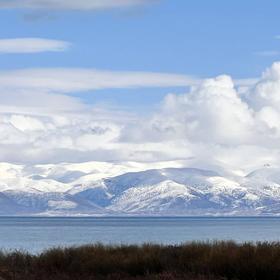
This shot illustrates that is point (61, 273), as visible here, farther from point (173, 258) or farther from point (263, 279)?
point (263, 279)

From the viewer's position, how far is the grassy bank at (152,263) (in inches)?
973

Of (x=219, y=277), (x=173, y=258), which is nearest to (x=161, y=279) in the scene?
(x=219, y=277)

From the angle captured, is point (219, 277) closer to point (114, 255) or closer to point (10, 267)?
point (114, 255)

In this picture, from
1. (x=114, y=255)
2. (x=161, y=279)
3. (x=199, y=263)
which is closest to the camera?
(x=161, y=279)

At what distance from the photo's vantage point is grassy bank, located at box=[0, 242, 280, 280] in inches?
973

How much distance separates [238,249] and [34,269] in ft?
20.3

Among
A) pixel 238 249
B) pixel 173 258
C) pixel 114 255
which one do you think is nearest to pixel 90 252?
pixel 114 255

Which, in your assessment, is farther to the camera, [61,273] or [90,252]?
[90,252]

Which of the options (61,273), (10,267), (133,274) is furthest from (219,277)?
(10,267)

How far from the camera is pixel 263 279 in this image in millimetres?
24609

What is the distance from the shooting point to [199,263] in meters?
25.6

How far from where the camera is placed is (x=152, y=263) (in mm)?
26500

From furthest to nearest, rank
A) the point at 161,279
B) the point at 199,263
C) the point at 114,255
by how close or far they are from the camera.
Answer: the point at 114,255, the point at 199,263, the point at 161,279

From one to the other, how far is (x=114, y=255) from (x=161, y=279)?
436 cm
